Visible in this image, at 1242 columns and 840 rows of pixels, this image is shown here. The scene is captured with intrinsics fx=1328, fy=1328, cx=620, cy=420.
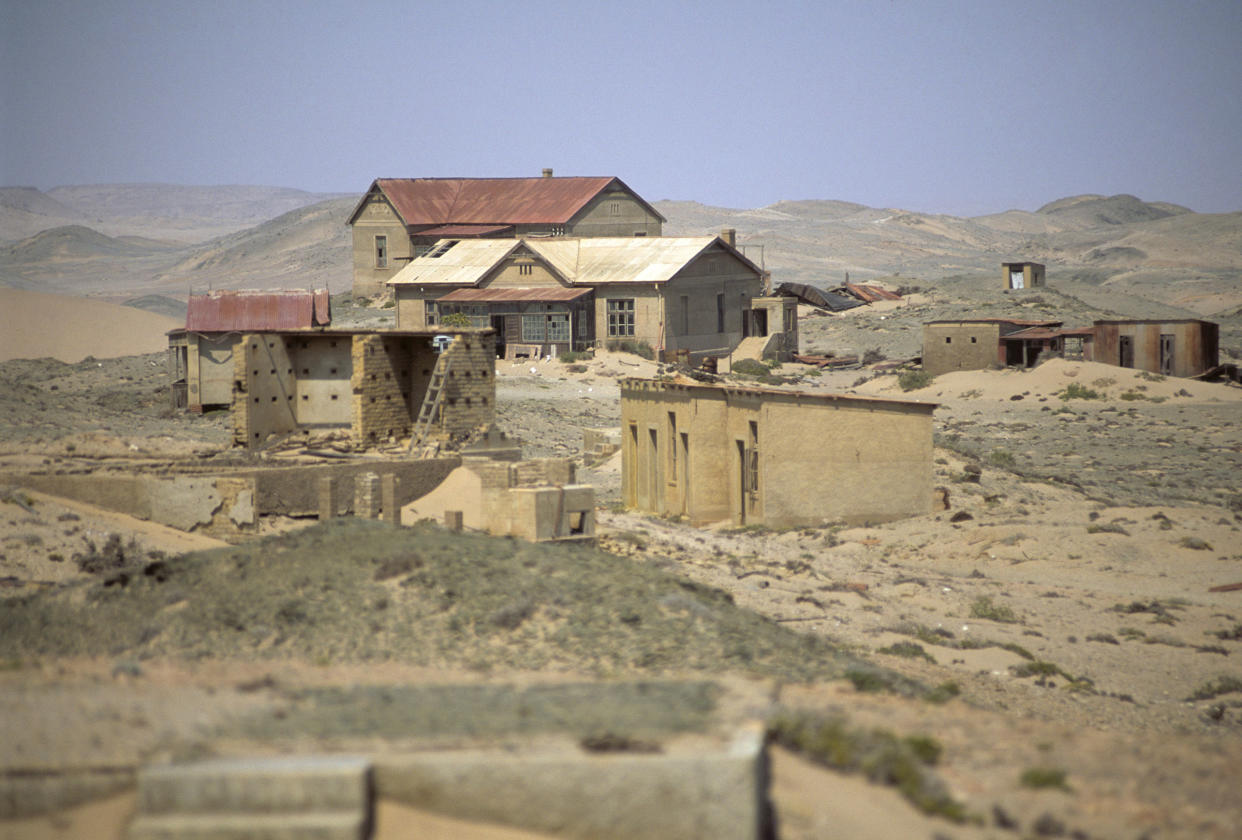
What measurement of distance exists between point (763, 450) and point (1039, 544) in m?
5.10

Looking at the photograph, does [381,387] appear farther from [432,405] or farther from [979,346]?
[979,346]

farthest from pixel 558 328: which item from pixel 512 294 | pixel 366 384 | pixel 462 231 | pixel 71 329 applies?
pixel 366 384

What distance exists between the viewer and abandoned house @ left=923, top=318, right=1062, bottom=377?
157ft

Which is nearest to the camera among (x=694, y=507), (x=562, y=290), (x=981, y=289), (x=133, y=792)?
(x=133, y=792)

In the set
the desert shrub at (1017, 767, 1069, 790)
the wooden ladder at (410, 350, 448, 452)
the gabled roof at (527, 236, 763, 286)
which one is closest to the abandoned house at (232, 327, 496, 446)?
the wooden ladder at (410, 350, 448, 452)

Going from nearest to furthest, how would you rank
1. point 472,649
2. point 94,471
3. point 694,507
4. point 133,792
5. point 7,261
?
point 133,792 < point 472,649 < point 94,471 < point 694,507 < point 7,261

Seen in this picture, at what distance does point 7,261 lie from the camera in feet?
469

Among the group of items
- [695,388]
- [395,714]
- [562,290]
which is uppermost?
[562,290]

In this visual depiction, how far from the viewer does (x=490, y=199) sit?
65.2 m

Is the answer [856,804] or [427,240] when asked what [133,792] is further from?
[427,240]

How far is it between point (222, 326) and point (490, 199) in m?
29.5

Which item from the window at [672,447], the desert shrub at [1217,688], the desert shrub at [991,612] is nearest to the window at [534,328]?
the window at [672,447]

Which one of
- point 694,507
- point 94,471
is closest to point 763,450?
point 694,507

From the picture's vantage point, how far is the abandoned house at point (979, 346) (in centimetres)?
4794
